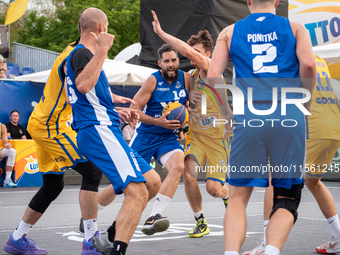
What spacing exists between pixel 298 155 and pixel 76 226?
376 cm

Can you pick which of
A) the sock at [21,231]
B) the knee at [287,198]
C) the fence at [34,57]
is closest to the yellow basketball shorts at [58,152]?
the sock at [21,231]

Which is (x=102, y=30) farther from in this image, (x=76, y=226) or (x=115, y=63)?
(x=115, y=63)

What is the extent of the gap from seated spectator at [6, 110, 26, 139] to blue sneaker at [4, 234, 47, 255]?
8.85 m

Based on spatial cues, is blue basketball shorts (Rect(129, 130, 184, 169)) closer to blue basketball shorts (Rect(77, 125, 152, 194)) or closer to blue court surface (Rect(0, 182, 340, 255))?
blue court surface (Rect(0, 182, 340, 255))

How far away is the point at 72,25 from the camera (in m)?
34.4

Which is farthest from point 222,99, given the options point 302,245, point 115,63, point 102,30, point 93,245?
point 115,63

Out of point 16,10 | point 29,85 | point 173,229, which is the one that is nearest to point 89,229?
point 173,229

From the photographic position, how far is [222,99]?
339 cm

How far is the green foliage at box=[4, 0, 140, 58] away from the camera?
34000mm

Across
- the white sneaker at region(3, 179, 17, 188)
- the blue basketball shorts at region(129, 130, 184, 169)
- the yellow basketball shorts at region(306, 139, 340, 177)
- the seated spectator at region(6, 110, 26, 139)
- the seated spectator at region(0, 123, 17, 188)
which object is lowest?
the white sneaker at region(3, 179, 17, 188)

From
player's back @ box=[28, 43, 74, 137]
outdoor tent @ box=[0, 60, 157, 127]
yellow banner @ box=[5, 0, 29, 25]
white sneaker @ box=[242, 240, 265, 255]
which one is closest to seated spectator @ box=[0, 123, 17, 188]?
outdoor tent @ box=[0, 60, 157, 127]

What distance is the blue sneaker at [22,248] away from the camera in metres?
4.48

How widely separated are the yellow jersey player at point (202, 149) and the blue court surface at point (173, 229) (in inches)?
16.0

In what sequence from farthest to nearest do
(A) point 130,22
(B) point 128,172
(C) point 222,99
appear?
1. (A) point 130,22
2. (B) point 128,172
3. (C) point 222,99
